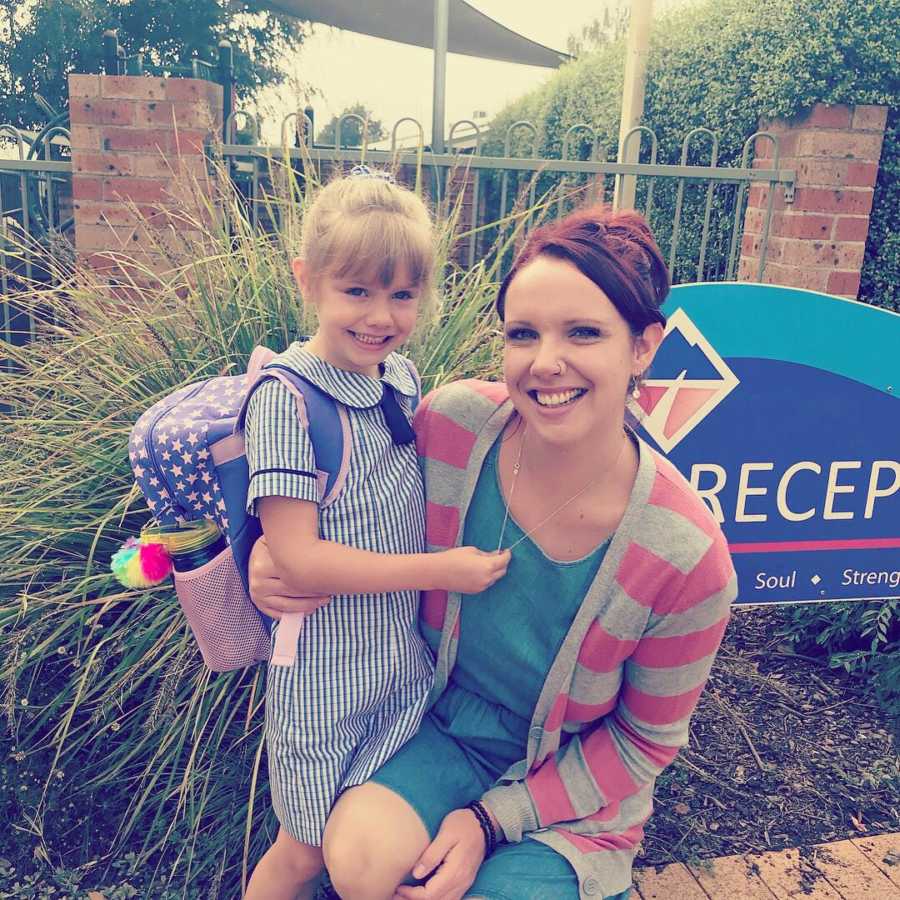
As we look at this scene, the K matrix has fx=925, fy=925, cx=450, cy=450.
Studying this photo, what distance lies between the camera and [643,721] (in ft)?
5.45

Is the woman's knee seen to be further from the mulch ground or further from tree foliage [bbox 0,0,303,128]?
tree foliage [bbox 0,0,303,128]

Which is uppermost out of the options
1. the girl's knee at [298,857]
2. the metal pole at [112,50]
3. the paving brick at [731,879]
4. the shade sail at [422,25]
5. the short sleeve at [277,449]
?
the shade sail at [422,25]

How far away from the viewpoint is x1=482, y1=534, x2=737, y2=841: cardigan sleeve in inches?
61.9

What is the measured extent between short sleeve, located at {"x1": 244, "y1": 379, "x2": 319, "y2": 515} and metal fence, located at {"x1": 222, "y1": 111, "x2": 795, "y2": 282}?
1534mm

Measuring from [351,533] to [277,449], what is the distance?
Answer: 22 centimetres

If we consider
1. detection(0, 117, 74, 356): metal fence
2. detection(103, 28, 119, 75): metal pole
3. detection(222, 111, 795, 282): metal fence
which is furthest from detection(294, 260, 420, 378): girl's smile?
detection(103, 28, 119, 75): metal pole

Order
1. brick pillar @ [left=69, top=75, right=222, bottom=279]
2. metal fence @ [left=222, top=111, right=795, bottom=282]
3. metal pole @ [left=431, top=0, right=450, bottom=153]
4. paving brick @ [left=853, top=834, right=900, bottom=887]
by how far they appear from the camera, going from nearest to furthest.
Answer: paving brick @ [left=853, top=834, right=900, bottom=887]
metal fence @ [left=222, top=111, right=795, bottom=282]
brick pillar @ [left=69, top=75, right=222, bottom=279]
metal pole @ [left=431, top=0, right=450, bottom=153]

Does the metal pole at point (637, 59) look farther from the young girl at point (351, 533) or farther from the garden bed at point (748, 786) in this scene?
the young girl at point (351, 533)

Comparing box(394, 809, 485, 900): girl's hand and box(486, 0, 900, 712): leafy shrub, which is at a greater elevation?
box(486, 0, 900, 712): leafy shrub

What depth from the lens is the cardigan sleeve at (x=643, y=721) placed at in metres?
1.57

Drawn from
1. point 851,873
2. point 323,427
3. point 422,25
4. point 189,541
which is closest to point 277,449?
point 323,427

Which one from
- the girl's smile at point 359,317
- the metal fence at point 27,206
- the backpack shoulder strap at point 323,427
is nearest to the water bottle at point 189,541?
the backpack shoulder strap at point 323,427

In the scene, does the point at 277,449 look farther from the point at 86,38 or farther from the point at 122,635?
the point at 86,38

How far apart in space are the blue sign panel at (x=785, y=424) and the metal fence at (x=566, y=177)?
84cm
